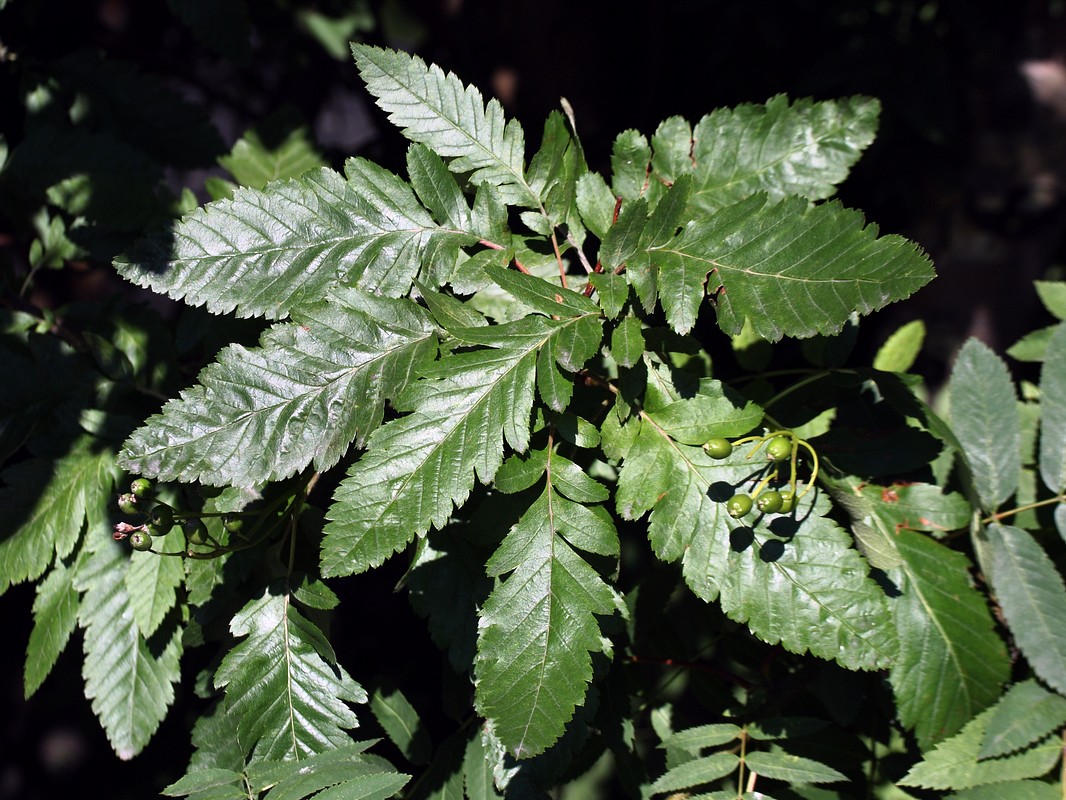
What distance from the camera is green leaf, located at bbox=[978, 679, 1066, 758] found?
121 centimetres

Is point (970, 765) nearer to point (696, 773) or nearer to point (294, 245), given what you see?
point (696, 773)

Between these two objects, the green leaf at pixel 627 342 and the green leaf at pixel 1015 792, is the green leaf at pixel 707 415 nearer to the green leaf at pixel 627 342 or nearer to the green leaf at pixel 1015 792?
the green leaf at pixel 627 342

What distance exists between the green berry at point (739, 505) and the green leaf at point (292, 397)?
414mm

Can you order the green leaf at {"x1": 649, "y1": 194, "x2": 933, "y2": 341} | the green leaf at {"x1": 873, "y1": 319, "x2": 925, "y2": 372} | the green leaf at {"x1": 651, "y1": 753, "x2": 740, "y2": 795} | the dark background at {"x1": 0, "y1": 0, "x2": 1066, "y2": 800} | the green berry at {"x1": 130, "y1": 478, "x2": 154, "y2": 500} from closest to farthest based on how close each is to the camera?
1. the green leaf at {"x1": 649, "y1": 194, "x2": 933, "y2": 341}
2. the green berry at {"x1": 130, "y1": 478, "x2": 154, "y2": 500}
3. the green leaf at {"x1": 651, "y1": 753, "x2": 740, "y2": 795}
4. the green leaf at {"x1": 873, "y1": 319, "x2": 925, "y2": 372}
5. the dark background at {"x1": 0, "y1": 0, "x2": 1066, "y2": 800}

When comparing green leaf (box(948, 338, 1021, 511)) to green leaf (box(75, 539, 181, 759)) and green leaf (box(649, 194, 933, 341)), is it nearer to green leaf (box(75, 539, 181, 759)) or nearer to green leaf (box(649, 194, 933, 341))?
green leaf (box(649, 194, 933, 341))

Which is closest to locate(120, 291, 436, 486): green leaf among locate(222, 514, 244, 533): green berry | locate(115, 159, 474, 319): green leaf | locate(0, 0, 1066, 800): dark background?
locate(115, 159, 474, 319): green leaf

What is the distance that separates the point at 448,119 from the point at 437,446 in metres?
0.49

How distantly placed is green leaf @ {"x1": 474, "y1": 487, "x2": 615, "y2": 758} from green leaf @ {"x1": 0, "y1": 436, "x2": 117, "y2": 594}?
720 millimetres

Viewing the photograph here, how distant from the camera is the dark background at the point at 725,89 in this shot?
276cm

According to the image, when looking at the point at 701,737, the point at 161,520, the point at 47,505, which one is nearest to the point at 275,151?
the point at 47,505

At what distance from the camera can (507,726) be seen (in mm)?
1023

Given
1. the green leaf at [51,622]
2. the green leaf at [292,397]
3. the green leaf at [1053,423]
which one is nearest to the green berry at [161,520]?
the green leaf at [292,397]

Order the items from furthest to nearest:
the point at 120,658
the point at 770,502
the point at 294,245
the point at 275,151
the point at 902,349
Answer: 1. the point at 275,151
2. the point at 902,349
3. the point at 120,658
4. the point at 294,245
5. the point at 770,502

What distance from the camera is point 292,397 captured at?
1077mm
